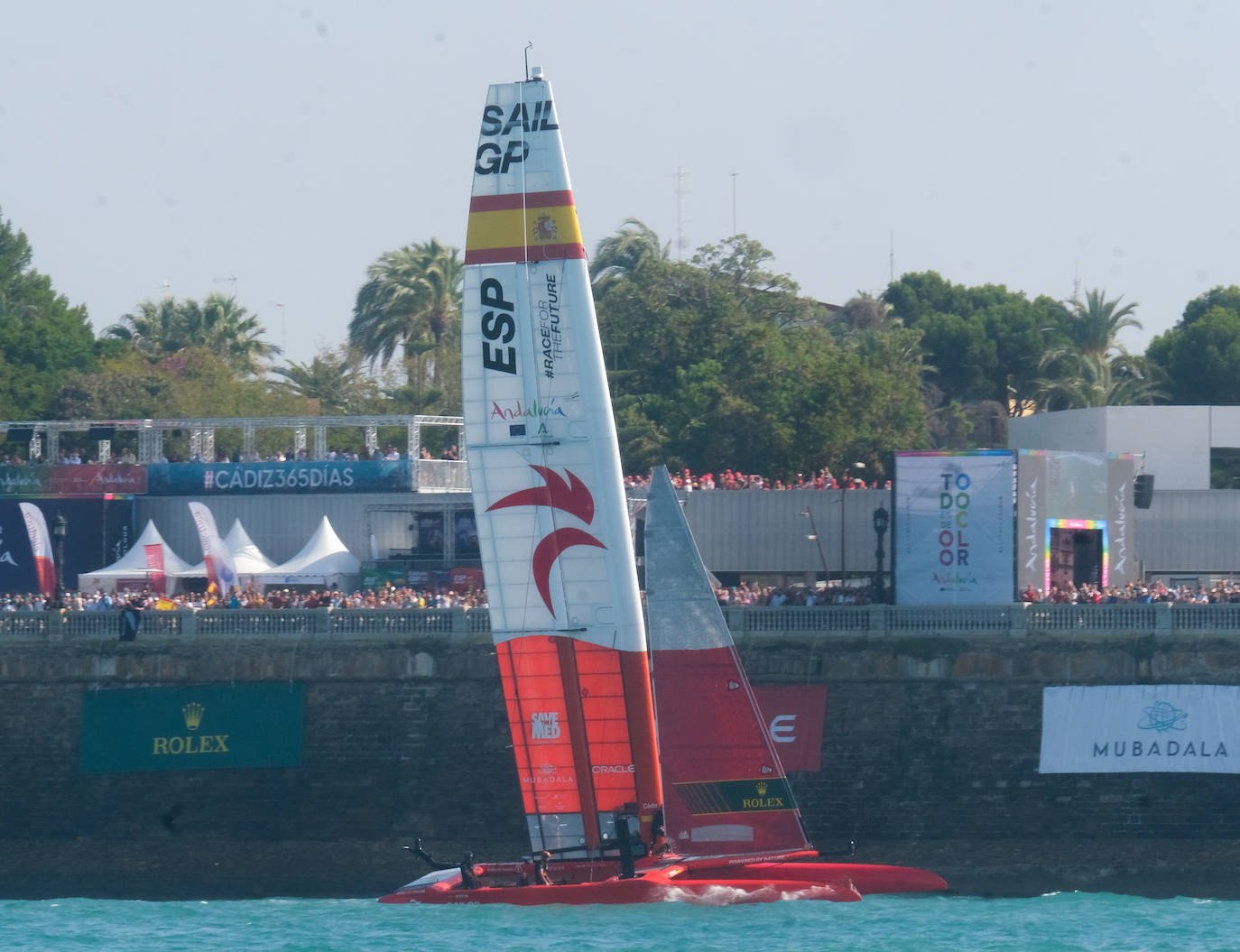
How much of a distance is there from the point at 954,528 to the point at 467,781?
10.9 metres

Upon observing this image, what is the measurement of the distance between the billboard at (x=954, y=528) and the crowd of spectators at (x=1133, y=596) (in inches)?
39.5

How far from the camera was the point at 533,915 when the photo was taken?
26.9 meters

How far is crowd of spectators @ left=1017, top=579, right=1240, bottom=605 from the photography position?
33812mm

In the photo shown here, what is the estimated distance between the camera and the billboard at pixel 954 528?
113ft

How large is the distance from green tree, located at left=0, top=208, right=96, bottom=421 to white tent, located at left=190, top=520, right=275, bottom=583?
2919cm

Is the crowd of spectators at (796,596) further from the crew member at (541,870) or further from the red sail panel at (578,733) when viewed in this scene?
the crew member at (541,870)

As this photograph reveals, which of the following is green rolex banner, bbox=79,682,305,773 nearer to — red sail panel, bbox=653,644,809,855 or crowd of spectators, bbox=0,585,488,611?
crowd of spectators, bbox=0,585,488,611

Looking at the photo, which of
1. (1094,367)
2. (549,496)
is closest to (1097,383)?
(1094,367)

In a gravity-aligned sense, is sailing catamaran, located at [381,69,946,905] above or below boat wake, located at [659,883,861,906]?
above

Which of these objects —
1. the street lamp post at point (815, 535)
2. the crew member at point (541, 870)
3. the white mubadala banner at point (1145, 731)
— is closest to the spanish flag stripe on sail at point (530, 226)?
the crew member at point (541, 870)

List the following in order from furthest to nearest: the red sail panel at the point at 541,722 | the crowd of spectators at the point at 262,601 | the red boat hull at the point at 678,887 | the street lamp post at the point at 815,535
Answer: the street lamp post at the point at 815,535
the crowd of spectators at the point at 262,601
the red sail panel at the point at 541,722
the red boat hull at the point at 678,887

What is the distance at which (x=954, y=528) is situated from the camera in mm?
34594

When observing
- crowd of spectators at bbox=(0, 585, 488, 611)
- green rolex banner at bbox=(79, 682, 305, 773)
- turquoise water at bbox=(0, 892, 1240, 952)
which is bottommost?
turquoise water at bbox=(0, 892, 1240, 952)

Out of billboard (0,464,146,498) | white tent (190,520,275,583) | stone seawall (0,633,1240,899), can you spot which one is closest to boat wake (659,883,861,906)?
stone seawall (0,633,1240,899)
